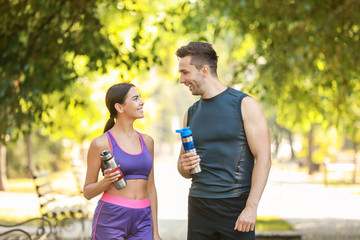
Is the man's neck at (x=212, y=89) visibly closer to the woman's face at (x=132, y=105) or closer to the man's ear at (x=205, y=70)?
the man's ear at (x=205, y=70)

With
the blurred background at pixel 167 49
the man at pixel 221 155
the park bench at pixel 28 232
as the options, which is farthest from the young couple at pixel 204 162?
the blurred background at pixel 167 49

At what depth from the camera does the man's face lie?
3.73m

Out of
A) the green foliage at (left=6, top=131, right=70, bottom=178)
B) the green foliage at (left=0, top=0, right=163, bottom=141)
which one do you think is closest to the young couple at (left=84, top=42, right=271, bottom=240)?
the green foliage at (left=0, top=0, right=163, bottom=141)

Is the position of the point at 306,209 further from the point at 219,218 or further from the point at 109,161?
the point at 109,161

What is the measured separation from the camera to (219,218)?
366 centimetres

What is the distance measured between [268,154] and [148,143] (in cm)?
95

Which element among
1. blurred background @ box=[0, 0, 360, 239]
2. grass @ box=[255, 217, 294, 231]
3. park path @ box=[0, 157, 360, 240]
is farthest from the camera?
park path @ box=[0, 157, 360, 240]

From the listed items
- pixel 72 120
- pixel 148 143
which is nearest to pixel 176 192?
pixel 72 120

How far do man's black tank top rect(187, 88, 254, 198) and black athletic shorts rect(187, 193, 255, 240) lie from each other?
0.15 ft

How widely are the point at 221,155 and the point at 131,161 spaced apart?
2.09ft

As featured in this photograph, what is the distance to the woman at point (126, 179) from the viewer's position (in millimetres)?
3768

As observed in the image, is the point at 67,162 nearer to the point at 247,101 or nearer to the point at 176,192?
the point at 176,192

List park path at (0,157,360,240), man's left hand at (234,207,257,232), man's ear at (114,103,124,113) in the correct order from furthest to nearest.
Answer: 1. park path at (0,157,360,240)
2. man's ear at (114,103,124,113)
3. man's left hand at (234,207,257,232)

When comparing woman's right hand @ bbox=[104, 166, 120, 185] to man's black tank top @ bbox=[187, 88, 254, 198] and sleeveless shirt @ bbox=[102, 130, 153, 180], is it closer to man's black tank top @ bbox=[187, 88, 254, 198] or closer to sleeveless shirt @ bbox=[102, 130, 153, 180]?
sleeveless shirt @ bbox=[102, 130, 153, 180]
